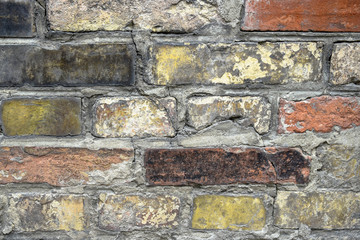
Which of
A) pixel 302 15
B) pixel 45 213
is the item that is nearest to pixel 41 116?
pixel 45 213

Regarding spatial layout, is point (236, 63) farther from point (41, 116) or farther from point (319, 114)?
point (41, 116)

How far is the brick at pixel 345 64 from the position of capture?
573mm

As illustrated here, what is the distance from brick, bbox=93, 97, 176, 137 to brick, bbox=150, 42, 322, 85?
5 centimetres

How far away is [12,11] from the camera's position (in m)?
0.55

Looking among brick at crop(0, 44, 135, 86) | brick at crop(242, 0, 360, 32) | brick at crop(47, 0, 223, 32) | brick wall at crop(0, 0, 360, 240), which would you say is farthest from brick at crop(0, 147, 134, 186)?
brick at crop(242, 0, 360, 32)

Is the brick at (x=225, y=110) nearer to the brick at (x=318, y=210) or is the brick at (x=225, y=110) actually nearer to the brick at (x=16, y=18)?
the brick at (x=318, y=210)

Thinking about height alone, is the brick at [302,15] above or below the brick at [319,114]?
above

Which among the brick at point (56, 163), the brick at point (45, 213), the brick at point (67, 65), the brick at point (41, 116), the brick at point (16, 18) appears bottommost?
the brick at point (45, 213)

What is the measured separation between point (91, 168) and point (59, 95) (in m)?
0.16

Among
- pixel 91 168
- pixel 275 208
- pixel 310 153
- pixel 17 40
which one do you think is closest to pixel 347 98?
pixel 310 153

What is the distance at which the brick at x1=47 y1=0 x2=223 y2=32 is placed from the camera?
21.7 inches

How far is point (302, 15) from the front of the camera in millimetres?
562

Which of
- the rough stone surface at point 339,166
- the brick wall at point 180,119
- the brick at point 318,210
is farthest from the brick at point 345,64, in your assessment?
the brick at point 318,210

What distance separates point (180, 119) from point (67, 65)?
0.82 feet
